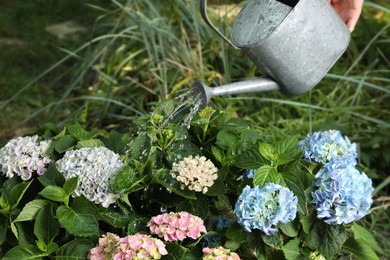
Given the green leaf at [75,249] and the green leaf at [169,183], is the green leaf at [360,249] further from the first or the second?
the green leaf at [75,249]

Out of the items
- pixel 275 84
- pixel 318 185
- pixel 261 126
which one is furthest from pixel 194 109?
pixel 261 126

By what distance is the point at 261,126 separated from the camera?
312cm

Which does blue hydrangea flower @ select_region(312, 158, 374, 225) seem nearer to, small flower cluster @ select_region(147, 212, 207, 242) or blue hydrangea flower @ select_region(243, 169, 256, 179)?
blue hydrangea flower @ select_region(243, 169, 256, 179)

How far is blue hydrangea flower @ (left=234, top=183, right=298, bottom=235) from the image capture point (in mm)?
1734

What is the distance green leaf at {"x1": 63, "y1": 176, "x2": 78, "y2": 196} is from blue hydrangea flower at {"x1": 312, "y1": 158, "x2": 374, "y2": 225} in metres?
0.57

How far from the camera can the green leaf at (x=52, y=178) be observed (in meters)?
1.81

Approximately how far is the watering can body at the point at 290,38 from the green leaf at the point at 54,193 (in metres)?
0.62

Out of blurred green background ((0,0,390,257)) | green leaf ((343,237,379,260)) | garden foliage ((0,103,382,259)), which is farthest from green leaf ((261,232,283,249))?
blurred green background ((0,0,390,257))

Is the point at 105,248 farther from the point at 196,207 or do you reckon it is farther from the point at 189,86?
the point at 189,86

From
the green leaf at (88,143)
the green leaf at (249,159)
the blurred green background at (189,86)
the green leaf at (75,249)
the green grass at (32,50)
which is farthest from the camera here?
the green grass at (32,50)

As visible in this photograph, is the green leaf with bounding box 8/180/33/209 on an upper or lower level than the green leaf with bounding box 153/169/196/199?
upper

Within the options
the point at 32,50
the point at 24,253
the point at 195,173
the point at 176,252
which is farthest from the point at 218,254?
the point at 32,50

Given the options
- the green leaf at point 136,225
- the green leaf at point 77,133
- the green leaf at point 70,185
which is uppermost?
the green leaf at point 70,185

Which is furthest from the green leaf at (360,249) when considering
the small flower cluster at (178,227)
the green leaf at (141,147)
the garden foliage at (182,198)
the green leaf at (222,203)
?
the green leaf at (141,147)
